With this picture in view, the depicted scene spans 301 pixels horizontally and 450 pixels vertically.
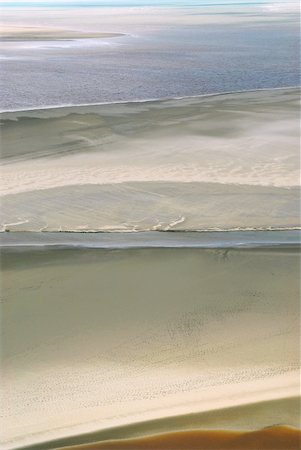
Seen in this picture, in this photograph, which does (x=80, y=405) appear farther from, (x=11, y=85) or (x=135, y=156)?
(x=11, y=85)

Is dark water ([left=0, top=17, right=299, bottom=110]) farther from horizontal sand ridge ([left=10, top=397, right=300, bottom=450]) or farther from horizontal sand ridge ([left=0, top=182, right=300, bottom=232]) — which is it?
horizontal sand ridge ([left=10, top=397, right=300, bottom=450])

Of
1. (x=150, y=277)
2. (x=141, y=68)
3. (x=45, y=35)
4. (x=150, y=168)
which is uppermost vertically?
(x=45, y=35)

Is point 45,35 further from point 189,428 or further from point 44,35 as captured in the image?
point 189,428

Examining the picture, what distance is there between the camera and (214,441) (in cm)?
504

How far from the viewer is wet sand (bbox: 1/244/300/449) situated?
5348mm

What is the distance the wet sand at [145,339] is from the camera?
211 inches

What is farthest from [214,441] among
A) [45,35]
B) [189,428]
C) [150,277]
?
[45,35]

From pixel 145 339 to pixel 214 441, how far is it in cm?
164

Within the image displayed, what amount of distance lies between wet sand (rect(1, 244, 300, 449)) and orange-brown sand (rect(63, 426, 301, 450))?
0.08m

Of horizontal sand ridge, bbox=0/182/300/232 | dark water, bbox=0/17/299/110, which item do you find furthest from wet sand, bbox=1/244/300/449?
dark water, bbox=0/17/299/110

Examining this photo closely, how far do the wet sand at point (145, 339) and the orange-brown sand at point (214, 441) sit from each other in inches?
3.1

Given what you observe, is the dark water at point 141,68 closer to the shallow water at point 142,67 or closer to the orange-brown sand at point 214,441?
the shallow water at point 142,67

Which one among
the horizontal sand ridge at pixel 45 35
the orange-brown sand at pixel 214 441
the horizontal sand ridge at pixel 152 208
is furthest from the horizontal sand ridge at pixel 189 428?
the horizontal sand ridge at pixel 45 35

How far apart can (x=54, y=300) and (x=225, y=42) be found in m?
34.5
